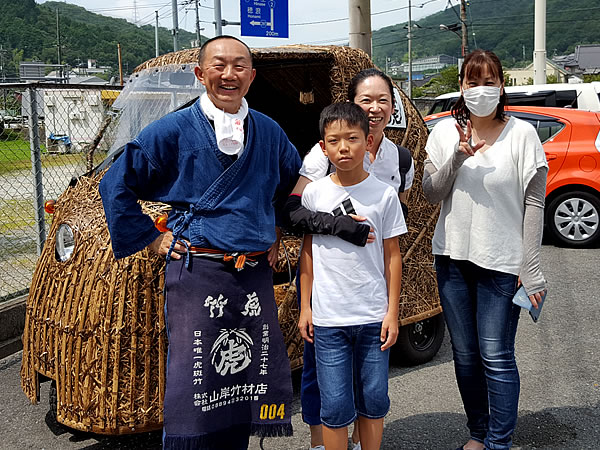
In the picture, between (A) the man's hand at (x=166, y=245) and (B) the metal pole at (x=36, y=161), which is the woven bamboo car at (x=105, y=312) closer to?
(A) the man's hand at (x=166, y=245)

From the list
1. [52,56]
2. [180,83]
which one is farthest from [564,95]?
[52,56]

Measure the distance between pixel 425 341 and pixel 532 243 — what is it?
1.94 m

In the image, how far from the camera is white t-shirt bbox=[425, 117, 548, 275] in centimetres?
302

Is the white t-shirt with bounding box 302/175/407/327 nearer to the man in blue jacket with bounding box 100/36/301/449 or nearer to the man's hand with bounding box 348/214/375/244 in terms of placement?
the man's hand with bounding box 348/214/375/244

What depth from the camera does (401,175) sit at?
10.6ft

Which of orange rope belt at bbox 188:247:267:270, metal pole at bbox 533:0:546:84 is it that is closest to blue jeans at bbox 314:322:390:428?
orange rope belt at bbox 188:247:267:270

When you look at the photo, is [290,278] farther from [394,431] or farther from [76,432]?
[76,432]

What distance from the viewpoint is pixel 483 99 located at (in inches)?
120

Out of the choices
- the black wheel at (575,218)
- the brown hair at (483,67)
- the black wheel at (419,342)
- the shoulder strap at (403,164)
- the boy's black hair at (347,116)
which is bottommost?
the black wheel at (419,342)

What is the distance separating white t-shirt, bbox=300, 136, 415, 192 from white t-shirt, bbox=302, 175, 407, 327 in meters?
0.12

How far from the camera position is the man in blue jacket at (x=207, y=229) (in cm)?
263

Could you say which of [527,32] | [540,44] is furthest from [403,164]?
[527,32]

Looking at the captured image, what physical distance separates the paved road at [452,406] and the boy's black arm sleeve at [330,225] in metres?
1.47

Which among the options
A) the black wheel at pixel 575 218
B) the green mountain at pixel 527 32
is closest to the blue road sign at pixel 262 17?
the black wheel at pixel 575 218
